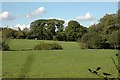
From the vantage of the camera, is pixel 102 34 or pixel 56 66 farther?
pixel 102 34

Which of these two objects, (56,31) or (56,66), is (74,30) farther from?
(56,66)

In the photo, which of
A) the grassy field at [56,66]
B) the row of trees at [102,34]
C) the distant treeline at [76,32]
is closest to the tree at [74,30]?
the distant treeline at [76,32]

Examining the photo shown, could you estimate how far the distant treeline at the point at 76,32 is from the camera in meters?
30.5

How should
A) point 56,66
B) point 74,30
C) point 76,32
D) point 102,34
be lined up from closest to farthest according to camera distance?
1. point 56,66
2. point 102,34
3. point 76,32
4. point 74,30

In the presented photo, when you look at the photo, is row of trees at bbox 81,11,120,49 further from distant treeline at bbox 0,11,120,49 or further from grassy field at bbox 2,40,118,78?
grassy field at bbox 2,40,118,78

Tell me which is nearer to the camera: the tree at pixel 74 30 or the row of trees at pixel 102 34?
the row of trees at pixel 102 34

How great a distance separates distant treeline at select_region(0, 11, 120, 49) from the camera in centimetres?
3047

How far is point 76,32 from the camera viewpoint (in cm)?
4059

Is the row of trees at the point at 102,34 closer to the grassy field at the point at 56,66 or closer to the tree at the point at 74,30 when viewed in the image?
the tree at the point at 74,30

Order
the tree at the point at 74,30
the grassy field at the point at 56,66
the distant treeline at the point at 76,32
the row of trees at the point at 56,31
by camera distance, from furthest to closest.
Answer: the tree at the point at 74,30
the row of trees at the point at 56,31
the distant treeline at the point at 76,32
the grassy field at the point at 56,66

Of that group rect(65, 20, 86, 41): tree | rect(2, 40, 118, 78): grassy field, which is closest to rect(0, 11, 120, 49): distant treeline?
rect(65, 20, 86, 41): tree

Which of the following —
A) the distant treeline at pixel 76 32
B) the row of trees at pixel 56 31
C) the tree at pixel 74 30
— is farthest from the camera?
the tree at pixel 74 30

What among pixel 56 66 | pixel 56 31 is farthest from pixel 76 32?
pixel 56 66

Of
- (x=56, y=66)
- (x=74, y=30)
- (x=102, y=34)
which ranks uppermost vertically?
(x=74, y=30)
